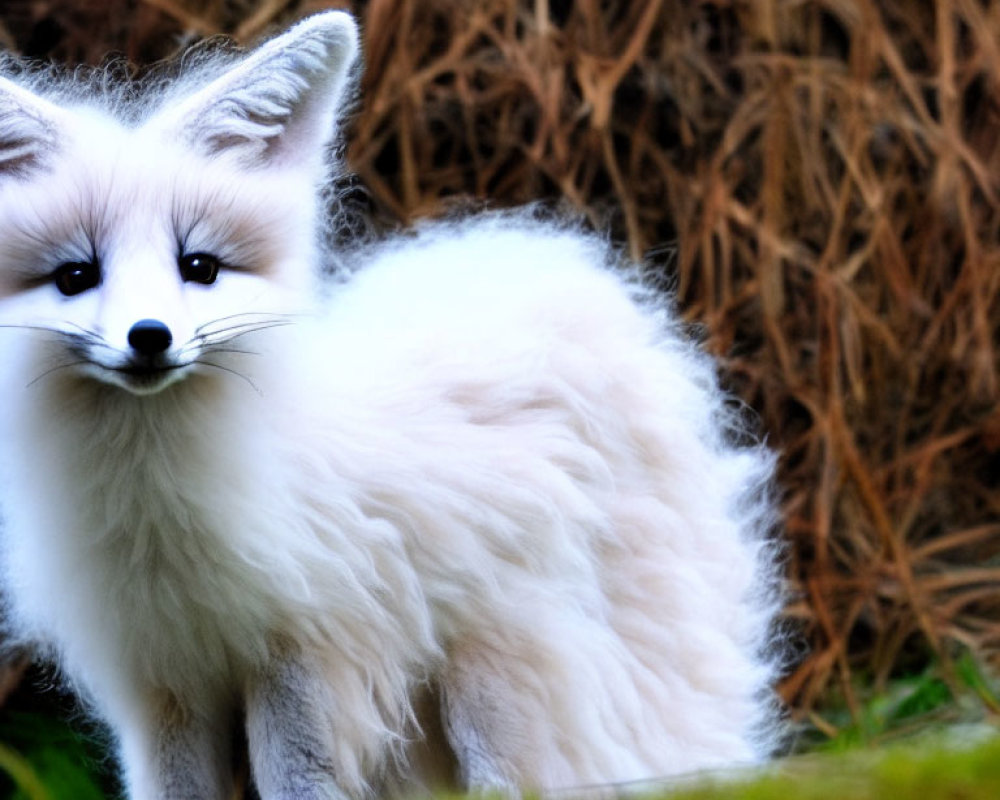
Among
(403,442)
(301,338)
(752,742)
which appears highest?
(301,338)

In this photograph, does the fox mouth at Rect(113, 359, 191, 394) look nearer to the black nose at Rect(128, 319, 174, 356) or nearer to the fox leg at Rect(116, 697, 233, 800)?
the black nose at Rect(128, 319, 174, 356)

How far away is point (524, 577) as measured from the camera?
2.21m

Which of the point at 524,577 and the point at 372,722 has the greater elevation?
the point at 524,577

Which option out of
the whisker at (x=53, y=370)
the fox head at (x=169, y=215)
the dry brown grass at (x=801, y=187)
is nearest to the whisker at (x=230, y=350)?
the fox head at (x=169, y=215)

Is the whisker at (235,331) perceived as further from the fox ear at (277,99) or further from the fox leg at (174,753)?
the fox leg at (174,753)

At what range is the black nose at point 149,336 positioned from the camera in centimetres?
171

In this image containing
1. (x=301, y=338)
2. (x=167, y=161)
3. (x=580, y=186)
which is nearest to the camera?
(x=167, y=161)

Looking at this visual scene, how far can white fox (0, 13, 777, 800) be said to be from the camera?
187cm

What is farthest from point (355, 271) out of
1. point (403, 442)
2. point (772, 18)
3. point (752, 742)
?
point (772, 18)

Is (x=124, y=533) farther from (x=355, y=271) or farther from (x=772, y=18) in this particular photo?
(x=772, y=18)

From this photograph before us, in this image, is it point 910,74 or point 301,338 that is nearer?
point 301,338

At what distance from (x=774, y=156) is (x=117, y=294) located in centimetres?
213

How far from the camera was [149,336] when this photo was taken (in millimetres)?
1709

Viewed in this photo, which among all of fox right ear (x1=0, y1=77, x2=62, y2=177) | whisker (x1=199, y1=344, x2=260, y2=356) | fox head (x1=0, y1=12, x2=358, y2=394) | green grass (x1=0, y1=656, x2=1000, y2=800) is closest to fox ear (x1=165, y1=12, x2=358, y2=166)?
fox head (x1=0, y1=12, x2=358, y2=394)
